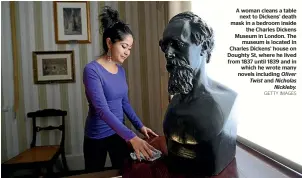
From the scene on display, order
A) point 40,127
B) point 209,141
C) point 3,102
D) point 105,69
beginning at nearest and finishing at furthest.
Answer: point 209,141
point 105,69
point 3,102
point 40,127

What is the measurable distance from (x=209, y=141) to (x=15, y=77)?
131 cm

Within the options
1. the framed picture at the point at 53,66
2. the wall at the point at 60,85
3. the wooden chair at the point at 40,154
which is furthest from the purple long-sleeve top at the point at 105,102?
the framed picture at the point at 53,66

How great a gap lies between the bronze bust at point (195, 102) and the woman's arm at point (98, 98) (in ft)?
0.60

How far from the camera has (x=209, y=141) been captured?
0.47 m

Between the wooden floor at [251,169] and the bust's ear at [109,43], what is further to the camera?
the bust's ear at [109,43]

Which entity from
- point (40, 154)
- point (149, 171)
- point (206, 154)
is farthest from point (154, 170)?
point (40, 154)

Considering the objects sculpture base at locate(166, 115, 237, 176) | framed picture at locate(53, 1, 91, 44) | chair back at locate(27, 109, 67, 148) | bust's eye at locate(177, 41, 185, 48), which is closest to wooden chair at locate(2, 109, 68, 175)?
chair back at locate(27, 109, 67, 148)

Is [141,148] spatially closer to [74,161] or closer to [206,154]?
[206,154]

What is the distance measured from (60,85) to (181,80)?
4.08 ft

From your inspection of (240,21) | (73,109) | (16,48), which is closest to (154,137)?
(240,21)

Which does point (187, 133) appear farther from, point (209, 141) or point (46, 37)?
point (46, 37)

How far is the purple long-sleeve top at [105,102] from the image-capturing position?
65 cm

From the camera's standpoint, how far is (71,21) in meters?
1.49

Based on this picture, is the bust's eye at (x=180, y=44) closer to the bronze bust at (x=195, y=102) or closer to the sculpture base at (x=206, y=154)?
the bronze bust at (x=195, y=102)
